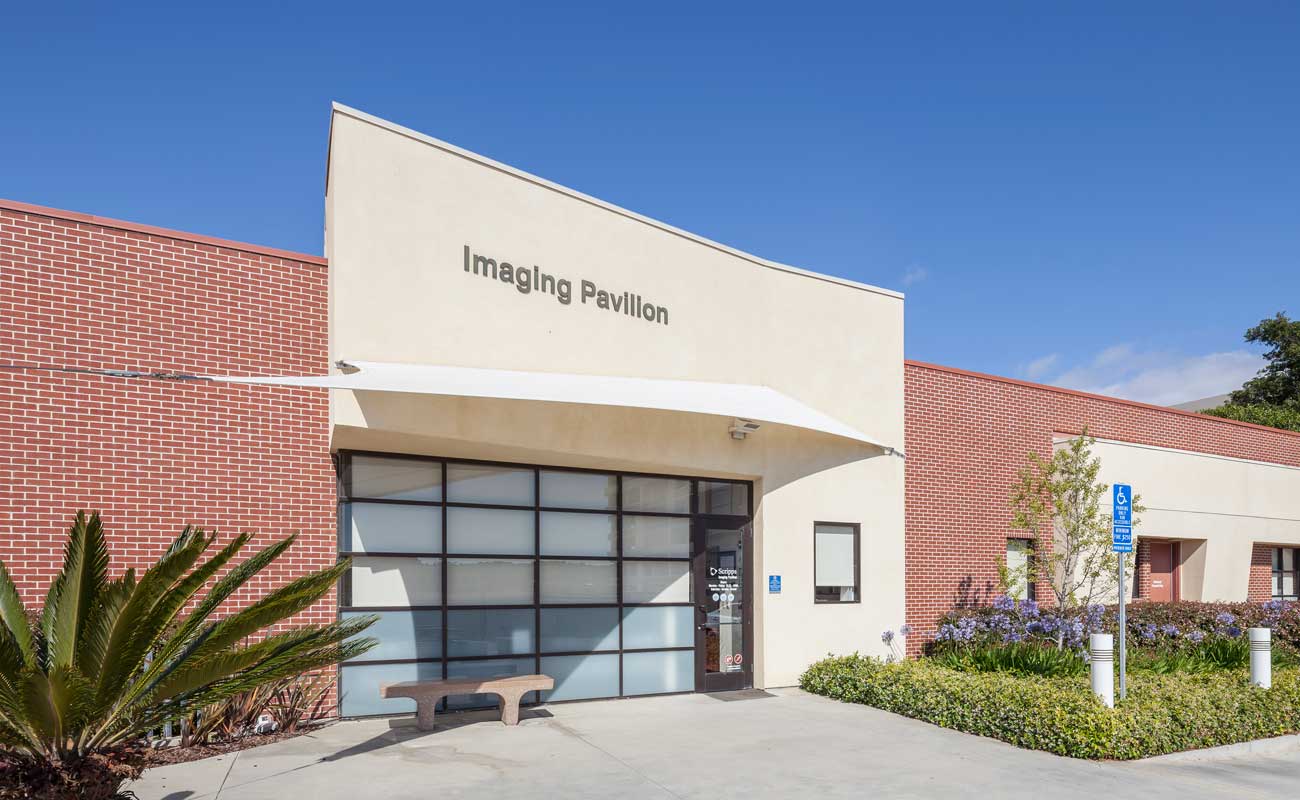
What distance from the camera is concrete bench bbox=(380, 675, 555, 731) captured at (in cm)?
1035

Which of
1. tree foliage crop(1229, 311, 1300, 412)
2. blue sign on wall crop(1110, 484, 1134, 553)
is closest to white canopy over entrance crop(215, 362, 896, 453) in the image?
blue sign on wall crop(1110, 484, 1134, 553)

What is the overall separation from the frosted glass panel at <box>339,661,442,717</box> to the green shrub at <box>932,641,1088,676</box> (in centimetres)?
750

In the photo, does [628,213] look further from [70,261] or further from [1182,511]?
[1182,511]

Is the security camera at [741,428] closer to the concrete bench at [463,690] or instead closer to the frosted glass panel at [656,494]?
the frosted glass panel at [656,494]

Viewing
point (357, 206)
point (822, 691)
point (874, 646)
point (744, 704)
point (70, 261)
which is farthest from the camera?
point (874, 646)

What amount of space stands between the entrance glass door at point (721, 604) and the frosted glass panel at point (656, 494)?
0.40m

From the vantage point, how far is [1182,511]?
20.2 metres

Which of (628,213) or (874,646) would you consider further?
(874,646)

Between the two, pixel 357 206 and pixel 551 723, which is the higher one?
pixel 357 206

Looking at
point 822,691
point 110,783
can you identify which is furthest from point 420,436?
point 822,691

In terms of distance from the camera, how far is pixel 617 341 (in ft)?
41.0

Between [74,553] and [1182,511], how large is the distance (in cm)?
1984

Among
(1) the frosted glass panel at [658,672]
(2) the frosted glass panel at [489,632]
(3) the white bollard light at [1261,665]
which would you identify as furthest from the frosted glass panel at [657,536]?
(3) the white bollard light at [1261,665]

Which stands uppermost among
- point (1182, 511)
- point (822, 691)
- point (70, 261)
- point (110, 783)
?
point (70, 261)
